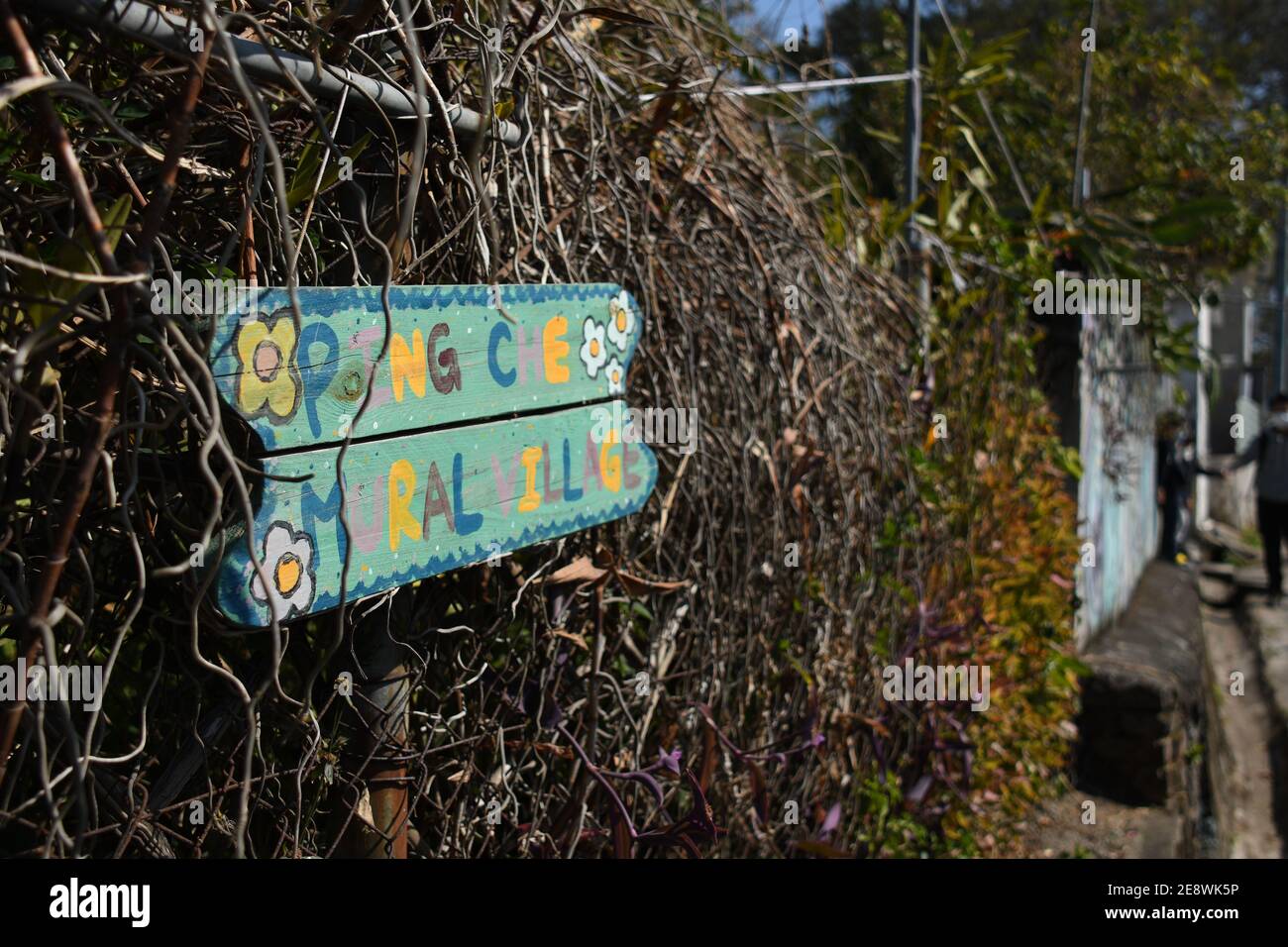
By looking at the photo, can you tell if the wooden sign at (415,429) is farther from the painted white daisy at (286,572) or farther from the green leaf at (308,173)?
the green leaf at (308,173)

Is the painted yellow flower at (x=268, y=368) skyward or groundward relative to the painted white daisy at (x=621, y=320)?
groundward

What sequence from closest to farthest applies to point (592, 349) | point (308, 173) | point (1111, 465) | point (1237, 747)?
point (308, 173), point (592, 349), point (1111, 465), point (1237, 747)

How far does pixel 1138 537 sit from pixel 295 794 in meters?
7.28

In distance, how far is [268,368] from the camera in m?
1.23

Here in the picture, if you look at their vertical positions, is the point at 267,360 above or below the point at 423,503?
above

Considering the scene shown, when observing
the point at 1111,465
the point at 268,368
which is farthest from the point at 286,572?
the point at 1111,465

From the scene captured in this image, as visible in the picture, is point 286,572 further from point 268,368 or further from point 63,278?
point 63,278

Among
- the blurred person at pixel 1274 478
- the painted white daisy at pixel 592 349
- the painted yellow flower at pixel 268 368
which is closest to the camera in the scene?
the painted yellow flower at pixel 268 368

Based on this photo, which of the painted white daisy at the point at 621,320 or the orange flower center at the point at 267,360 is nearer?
the orange flower center at the point at 267,360

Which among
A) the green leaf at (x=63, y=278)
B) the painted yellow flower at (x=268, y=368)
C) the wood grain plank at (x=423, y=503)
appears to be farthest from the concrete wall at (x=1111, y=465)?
the green leaf at (x=63, y=278)

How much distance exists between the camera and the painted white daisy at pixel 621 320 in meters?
1.86

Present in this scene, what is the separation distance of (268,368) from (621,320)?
0.77 metres

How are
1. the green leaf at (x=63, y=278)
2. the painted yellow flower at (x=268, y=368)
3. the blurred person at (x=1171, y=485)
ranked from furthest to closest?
the blurred person at (x=1171, y=485), the painted yellow flower at (x=268, y=368), the green leaf at (x=63, y=278)

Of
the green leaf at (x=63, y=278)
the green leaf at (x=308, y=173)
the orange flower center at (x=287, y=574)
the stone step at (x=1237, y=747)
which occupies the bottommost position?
the stone step at (x=1237, y=747)
